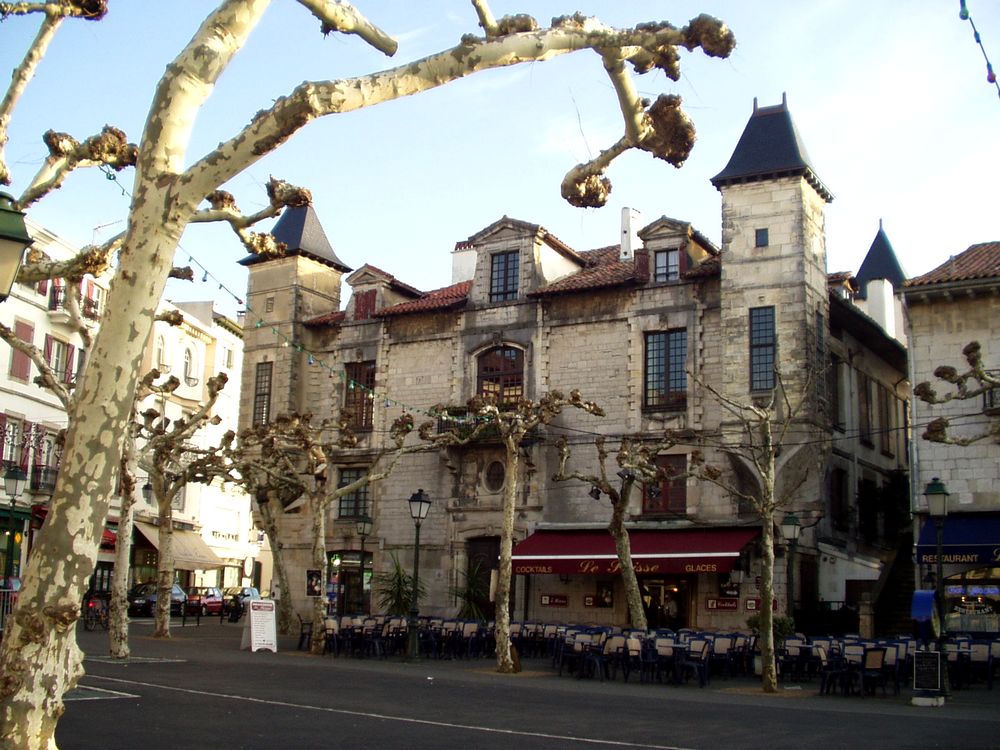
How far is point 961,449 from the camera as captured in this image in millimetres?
27625

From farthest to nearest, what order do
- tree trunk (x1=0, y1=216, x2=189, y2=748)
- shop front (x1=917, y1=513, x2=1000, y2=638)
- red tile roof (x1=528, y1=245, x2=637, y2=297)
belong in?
red tile roof (x1=528, y1=245, x2=637, y2=297), shop front (x1=917, y1=513, x2=1000, y2=638), tree trunk (x1=0, y1=216, x2=189, y2=748)

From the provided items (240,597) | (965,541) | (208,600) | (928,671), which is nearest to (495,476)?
(965,541)

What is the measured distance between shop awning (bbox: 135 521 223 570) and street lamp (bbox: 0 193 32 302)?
45207 mm

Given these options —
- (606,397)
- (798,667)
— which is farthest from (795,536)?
(606,397)

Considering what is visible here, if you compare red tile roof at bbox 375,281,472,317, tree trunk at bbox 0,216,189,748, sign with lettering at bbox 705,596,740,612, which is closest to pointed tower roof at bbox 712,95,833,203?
red tile roof at bbox 375,281,472,317

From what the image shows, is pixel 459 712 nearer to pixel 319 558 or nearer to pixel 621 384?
Result: pixel 319 558

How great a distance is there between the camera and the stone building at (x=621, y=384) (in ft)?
95.3

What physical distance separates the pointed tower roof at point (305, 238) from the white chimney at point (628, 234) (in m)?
10.6

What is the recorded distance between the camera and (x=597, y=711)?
49.1ft

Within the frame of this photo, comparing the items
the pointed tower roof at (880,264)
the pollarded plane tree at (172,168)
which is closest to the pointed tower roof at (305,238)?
the pointed tower roof at (880,264)

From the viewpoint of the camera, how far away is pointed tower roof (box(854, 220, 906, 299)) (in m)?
48.5

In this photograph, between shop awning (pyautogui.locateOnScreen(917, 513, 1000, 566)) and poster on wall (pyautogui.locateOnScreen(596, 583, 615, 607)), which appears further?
poster on wall (pyautogui.locateOnScreen(596, 583, 615, 607))

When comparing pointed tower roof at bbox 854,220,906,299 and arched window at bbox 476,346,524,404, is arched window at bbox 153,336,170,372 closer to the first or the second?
arched window at bbox 476,346,524,404

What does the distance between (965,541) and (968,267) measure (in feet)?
23.8
